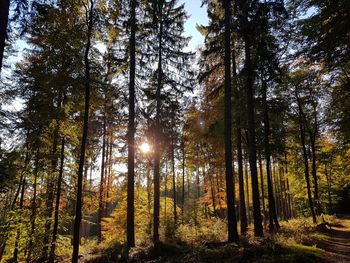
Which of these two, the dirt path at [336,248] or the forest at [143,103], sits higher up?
the forest at [143,103]

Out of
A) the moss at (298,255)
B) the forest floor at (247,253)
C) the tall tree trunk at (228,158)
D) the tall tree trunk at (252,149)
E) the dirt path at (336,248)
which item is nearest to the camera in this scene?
the moss at (298,255)

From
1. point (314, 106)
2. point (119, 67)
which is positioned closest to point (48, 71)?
point (119, 67)

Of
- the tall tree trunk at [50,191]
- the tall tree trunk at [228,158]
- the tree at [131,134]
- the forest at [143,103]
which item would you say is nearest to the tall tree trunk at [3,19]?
the forest at [143,103]

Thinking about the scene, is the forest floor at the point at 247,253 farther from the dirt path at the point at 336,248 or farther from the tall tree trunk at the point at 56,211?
the tall tree trunk at the point at 56,211

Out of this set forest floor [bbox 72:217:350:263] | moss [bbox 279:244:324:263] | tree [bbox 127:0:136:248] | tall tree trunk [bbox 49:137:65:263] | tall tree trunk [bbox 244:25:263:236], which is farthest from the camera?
tree [bbox 127:0:136:248]

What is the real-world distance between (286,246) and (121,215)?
12317mm

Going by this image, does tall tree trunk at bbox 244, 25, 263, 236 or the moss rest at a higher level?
tall tree trunk at bbox 244, 25, 263, 236

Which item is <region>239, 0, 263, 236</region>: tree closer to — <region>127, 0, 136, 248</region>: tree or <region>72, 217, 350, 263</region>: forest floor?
<region>72, 217, 350, 263</region>: forest floor

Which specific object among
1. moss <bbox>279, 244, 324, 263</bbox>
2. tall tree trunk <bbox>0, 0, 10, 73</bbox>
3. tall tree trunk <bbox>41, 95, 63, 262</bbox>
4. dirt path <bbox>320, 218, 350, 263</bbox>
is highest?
tall tree trunk <bbox>0, 0, 10, 73</bbox>

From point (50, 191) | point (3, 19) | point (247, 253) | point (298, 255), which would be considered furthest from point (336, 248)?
point (3, 19)

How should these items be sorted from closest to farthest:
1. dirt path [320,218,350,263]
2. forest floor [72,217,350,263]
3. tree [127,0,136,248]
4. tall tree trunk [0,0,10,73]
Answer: tall tree trunk [0,0,10,73] < forest floor [72,217,350,263] < dirt path [320,218,350,263] < tree [127,0,136,248]

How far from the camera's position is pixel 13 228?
11711 millimetres

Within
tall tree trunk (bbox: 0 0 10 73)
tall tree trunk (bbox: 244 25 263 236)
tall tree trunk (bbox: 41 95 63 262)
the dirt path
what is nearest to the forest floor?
the dirt path

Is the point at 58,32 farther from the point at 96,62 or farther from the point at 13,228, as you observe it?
the point at 13,228
